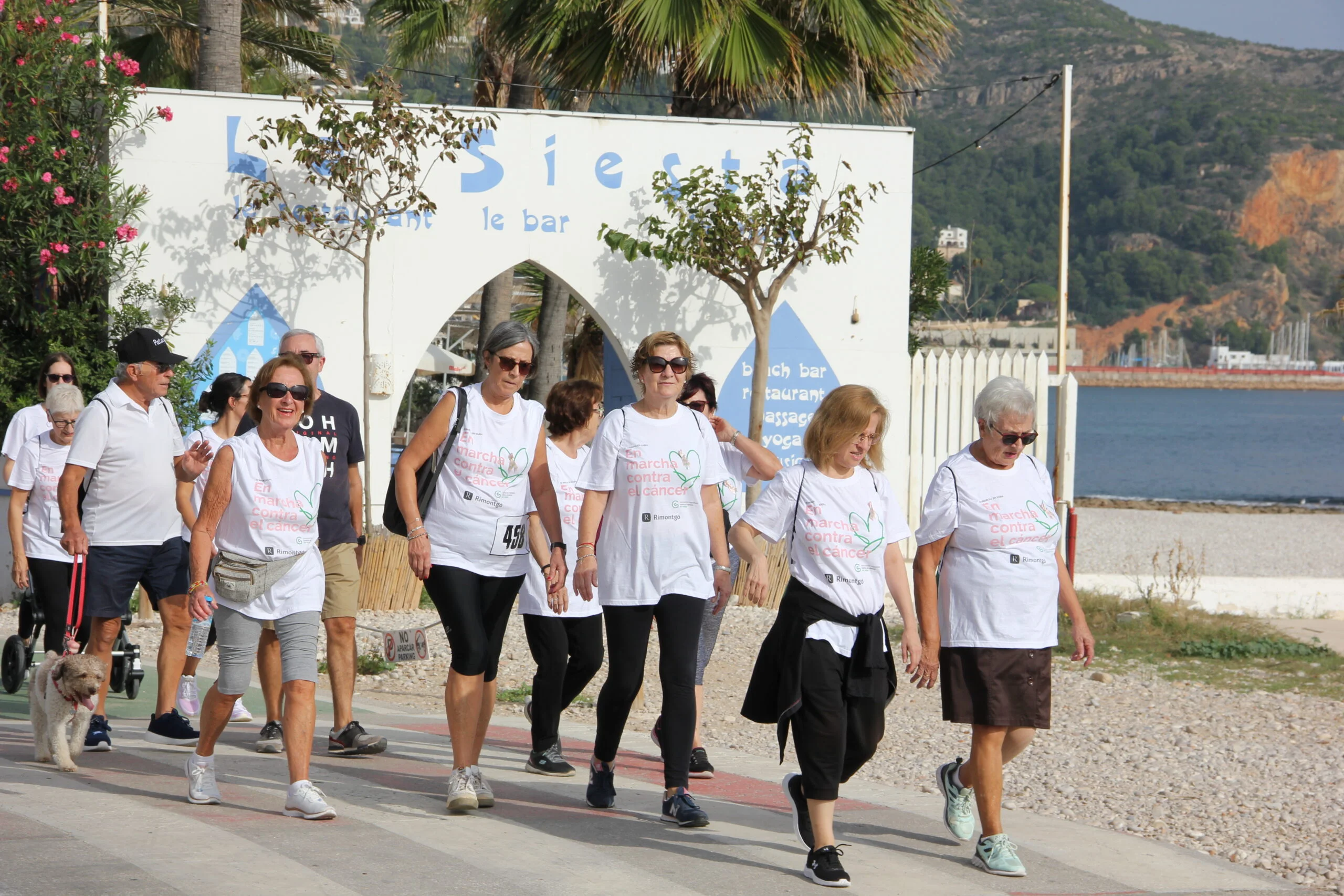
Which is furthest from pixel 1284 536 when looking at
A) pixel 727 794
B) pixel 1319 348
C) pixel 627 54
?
pixel 1319 348

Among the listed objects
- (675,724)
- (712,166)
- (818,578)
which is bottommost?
(675,724)

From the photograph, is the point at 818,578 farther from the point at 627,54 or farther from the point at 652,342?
the point at 627,54

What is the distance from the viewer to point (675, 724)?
5.52 metres

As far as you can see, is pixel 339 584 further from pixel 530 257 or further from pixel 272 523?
pixel 530 257

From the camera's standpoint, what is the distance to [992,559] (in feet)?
17.1

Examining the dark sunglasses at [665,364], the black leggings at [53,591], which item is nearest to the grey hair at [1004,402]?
the dark sunglasses at [665,364]

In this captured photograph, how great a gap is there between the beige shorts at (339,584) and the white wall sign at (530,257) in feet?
22.8

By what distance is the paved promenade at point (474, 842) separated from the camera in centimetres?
471

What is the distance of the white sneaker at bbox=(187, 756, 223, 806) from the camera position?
5547mm

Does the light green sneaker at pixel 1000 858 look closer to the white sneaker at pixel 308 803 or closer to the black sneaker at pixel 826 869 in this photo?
the black sneaker at pixel 826 869

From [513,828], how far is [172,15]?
16284 mm

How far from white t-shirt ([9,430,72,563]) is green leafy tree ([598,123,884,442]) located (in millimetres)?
6840

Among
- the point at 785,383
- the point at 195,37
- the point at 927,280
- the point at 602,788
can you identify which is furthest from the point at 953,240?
the point at 602,788

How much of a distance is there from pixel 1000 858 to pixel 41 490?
4.78 m
